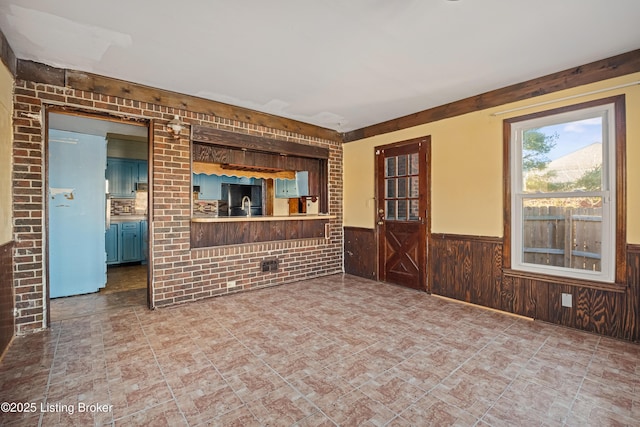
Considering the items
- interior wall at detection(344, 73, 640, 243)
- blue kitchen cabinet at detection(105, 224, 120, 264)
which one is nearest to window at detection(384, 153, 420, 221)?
interior wall at detection(344, 73, 640, 243)

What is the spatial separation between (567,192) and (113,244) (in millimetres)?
7519

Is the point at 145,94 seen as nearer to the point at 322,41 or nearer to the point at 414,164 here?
the point at 322,41

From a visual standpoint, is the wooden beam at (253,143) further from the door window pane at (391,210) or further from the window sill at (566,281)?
the window sill at (566,281)

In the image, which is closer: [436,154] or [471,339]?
[471,339]

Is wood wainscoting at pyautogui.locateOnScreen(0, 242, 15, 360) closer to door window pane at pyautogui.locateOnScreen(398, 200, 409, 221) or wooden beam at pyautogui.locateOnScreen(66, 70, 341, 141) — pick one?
wooden beam at pyautogui.locateOnScreen(66, 70, 341, 141)

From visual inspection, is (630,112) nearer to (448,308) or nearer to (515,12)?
(515,12)

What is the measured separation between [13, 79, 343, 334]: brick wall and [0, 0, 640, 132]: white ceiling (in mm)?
373

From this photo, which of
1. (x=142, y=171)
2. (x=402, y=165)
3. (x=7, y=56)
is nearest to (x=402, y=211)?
(x=402, y=165)

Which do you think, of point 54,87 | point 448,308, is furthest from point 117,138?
point 448,308

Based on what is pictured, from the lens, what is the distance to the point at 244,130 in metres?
4.32

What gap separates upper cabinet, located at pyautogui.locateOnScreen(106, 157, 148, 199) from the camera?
245 inches

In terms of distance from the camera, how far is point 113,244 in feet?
20.2

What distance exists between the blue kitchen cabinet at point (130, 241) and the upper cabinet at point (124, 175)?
635 mm

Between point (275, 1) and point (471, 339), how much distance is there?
3.22 metres
